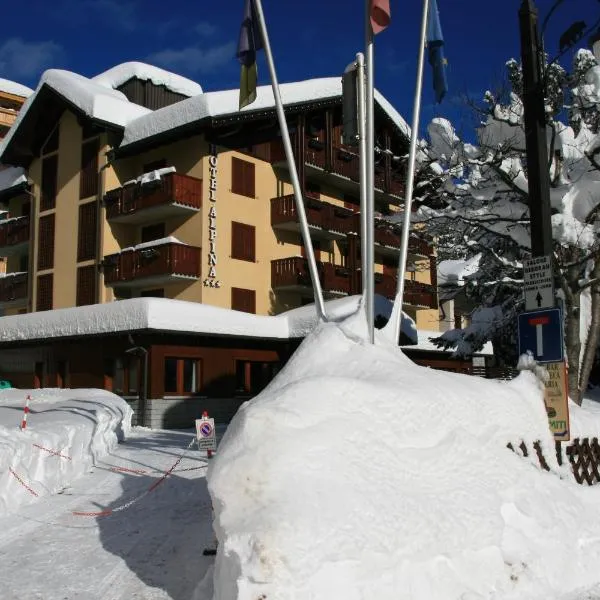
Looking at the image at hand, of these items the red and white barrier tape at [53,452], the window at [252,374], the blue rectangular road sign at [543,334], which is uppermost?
the blue rectangular road sign at [543,334]

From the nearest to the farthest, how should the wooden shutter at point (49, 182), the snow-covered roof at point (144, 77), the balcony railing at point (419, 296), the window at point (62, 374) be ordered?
the window at point (62, 374)
the balcony railing at point (419, 296)
the wooden shutter at point (49, 182)
the snow-covered roof at point (144, 77)

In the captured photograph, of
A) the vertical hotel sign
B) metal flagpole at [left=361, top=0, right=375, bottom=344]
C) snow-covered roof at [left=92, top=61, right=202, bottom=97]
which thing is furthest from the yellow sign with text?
snow-covered roof at [left=92, top=61, right=202, bottom=97]

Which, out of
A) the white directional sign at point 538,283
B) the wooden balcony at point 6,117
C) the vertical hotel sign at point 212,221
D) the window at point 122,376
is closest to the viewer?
the white directional sign at point 538,283

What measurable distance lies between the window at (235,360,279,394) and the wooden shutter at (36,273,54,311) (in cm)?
1019

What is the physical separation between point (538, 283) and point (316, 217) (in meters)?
22.0

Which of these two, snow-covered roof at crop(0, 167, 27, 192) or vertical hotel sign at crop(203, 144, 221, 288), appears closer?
vertical hotel sign at crop(203, 144, 221, 288)

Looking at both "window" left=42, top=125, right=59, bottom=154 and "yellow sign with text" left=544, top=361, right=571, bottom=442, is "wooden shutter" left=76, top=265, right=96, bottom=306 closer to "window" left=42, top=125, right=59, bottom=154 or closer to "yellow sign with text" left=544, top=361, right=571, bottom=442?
"window" left=42, top=125, right=59, bottom=154

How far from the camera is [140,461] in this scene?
14.5 metres

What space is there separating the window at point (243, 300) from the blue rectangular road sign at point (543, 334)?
1999 cm

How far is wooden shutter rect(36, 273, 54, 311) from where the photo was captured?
31.3 meters

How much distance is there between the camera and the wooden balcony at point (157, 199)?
26.3 meters

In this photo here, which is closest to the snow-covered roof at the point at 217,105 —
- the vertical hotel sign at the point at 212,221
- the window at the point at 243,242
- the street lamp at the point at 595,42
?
the vertical hotel sign at the point at 212,221

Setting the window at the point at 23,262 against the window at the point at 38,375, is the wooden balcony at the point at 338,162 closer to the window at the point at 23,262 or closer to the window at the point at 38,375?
the window at the point at 38,375

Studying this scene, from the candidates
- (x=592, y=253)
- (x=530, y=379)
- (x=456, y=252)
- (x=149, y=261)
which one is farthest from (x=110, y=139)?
(x=530, y=379)
